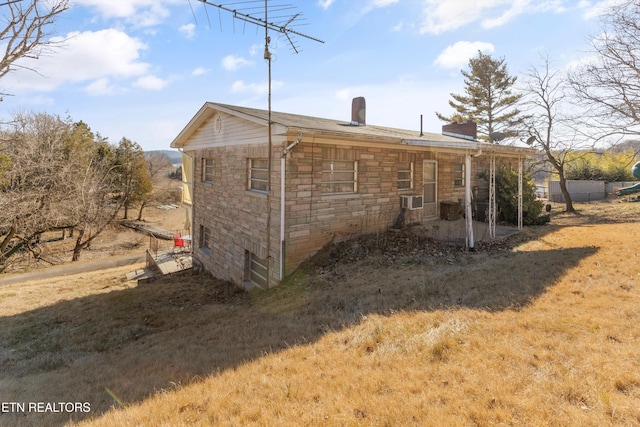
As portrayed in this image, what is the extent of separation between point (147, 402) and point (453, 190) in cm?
1135

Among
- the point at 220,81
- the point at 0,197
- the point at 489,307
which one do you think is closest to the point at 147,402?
the point at 489,307

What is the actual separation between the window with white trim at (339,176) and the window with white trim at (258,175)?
156 centimetres

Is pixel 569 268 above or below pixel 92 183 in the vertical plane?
below

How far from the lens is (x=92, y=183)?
22.0 meters

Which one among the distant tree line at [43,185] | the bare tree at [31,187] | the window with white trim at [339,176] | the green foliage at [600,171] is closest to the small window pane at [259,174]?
the window with white trim at [339,176]

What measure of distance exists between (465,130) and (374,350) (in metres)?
14.7

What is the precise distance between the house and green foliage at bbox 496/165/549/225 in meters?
0.85

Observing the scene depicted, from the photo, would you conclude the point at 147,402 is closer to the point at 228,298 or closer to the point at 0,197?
the point at 228,298

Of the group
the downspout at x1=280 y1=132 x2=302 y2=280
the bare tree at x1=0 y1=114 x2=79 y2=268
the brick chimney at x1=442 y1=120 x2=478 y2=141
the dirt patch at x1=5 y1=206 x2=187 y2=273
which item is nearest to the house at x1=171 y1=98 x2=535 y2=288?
the downspout at x1=280 y1=132 x2=302 y2=280

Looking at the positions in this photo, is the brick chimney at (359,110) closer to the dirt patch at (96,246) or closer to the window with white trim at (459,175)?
the window with white trim at (459,175)

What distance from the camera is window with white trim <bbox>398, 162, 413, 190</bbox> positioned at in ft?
34.0

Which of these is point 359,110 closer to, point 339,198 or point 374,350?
point 339,198

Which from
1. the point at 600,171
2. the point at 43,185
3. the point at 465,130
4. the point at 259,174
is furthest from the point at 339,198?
the point at 600,171

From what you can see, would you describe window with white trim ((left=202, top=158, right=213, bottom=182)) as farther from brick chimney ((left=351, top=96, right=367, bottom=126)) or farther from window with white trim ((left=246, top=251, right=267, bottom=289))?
brick chimney ((left=351, top=96, right=367, bottom=126))
